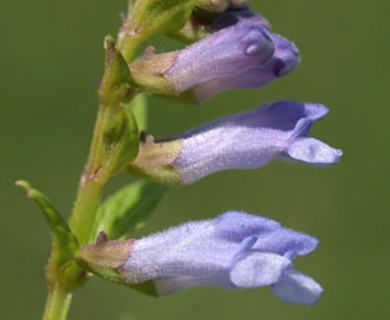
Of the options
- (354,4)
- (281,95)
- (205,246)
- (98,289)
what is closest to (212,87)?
(205,246)

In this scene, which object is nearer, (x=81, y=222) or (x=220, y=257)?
(x=220, y=257)

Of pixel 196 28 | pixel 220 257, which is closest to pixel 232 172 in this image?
pixel 196 28

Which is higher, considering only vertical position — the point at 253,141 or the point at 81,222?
the point at 253,141

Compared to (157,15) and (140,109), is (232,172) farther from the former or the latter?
(157,15)

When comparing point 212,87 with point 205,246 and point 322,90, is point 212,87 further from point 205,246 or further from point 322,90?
point 322,90

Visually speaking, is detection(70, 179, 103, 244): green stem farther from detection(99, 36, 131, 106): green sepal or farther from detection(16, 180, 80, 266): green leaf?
detection(99, 36, 131, 106): green sepal

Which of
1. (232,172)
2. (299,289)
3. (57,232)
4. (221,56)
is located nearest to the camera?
(299,289)

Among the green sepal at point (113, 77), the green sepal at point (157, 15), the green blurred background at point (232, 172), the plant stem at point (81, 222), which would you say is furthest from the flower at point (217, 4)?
the green blurred background at point (232, 172)
